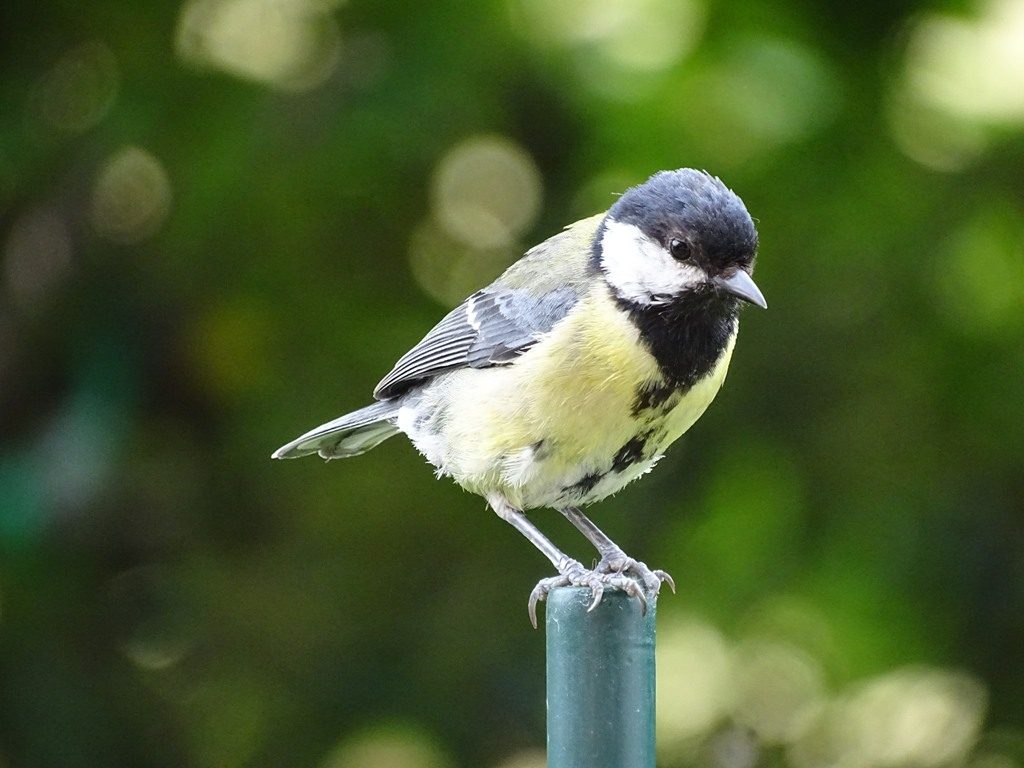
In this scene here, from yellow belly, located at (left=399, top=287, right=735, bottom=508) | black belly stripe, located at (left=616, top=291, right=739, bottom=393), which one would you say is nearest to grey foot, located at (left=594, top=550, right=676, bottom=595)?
yellow belly, located at (left=399, top=287, right=735, bottom=508)

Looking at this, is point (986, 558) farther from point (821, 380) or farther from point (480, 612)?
point (480, 612)

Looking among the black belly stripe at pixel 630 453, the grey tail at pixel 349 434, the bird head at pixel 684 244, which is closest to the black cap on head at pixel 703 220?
the bird head at pixel 684 244

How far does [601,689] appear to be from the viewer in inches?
75.8

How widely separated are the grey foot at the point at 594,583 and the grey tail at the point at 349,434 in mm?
701

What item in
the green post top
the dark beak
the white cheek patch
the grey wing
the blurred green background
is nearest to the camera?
the green post top

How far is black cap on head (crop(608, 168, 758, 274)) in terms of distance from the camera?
2.44m

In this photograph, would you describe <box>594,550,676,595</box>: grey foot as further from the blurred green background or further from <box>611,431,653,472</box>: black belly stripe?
the blurred green background

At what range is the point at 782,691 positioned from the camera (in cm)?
358

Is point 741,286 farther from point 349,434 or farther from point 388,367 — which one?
point 388,367

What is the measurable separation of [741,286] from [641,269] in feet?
0.78

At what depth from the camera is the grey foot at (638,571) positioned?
2533 millimetres

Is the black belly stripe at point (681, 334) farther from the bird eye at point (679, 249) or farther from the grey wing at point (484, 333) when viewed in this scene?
the grey wing at point (484, 333)

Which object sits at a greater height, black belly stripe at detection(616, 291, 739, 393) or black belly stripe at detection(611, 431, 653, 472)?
black belly stripe at detection(616, 291, 739, 393)

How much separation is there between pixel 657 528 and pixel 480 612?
52 cm
